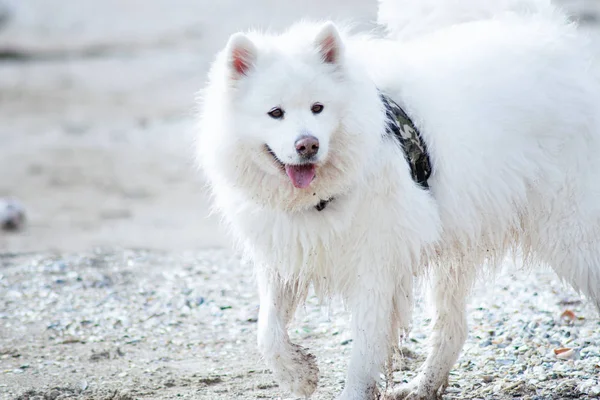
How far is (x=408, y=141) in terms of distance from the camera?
169 inches

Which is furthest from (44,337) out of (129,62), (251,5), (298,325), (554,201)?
(251,5)

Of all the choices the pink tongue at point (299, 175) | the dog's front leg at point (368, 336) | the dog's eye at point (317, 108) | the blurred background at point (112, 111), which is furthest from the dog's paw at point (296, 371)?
the blurred background at point (112, 111)

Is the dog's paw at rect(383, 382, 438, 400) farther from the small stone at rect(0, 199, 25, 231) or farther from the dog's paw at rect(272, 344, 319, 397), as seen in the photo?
the small stone at rect(0, 199, 25, 231)

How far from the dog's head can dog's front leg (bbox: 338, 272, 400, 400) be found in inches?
20.6

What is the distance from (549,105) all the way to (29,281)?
190 inches

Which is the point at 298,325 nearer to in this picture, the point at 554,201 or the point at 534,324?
the point at 534,324

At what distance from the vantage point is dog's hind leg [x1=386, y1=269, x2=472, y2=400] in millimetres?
4883

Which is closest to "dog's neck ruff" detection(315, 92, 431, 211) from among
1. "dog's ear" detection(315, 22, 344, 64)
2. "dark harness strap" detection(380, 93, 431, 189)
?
"dark harness strap" detection(380, 93, 431, 189)

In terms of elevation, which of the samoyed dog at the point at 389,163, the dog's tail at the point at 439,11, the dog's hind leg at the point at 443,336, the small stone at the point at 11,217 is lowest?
the small stone at the point at 11,217

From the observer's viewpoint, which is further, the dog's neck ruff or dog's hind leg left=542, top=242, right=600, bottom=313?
dog's hind leg left=542, top=242, right=600, bottom=313

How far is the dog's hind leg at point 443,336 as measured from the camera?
4.88 meters

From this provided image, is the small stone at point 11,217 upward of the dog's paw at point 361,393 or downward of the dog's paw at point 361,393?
downward

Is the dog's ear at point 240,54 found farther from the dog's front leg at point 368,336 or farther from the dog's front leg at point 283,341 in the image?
the dog's front leg at point 368,336

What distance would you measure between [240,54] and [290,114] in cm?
41
